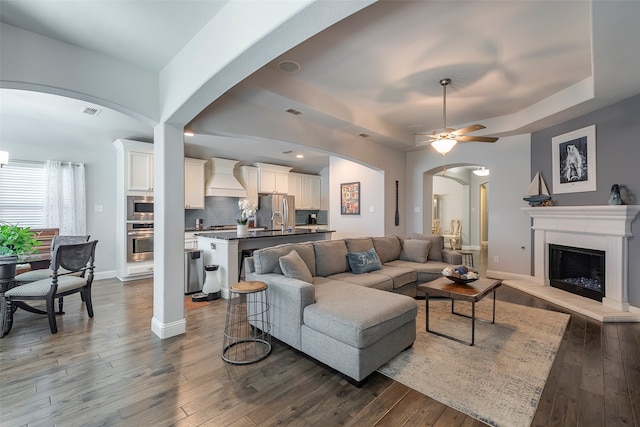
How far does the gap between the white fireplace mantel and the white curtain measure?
803 cm

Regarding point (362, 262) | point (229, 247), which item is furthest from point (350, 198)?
point (229, 247)

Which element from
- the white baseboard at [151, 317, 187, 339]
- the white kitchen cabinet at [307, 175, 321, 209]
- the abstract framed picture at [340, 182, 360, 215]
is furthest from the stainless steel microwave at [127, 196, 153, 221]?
the white kitchen cabinet at [307, 175, 321, 209]

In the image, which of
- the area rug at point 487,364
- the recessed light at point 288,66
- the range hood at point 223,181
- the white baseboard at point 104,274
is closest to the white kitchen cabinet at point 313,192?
the range hood at point 223,181

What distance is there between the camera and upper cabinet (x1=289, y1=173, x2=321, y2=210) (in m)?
8.51

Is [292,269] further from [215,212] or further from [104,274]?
[215,212]

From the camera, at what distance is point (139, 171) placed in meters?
5.42

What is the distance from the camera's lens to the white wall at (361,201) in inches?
239

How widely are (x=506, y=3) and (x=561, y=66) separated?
167 centimetres

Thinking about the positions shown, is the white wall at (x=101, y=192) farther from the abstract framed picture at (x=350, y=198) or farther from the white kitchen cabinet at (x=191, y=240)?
the abstract framed picture at (x=350, y=198)

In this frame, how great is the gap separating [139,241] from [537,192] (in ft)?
23.8

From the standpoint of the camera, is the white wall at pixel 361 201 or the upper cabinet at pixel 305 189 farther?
the upper cabinet at pixel 305 189

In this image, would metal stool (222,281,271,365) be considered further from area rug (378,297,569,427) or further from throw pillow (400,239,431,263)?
throw pillow (400,239,431,263)

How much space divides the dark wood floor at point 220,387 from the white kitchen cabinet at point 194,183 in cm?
359

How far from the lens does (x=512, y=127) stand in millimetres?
4863
